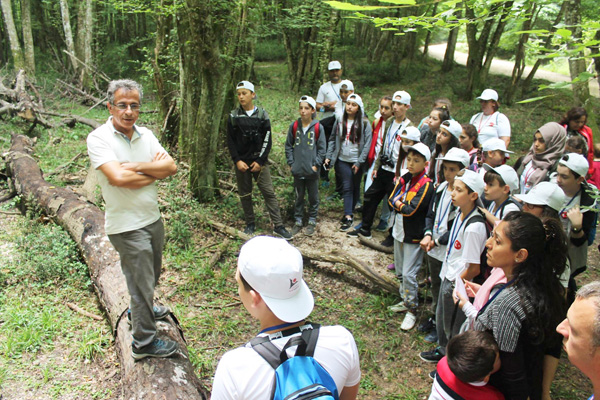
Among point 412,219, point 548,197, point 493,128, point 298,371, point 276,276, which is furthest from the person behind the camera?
Answer: point 493,128

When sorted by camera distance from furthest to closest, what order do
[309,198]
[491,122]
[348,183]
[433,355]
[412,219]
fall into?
1. [348,183]
2. [309,198]
3. [491,122]
4. [412,219]
5. [433,355]

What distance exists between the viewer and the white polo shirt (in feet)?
10.0

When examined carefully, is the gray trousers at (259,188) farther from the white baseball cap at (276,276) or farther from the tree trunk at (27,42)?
the tree trunk at (27,42)

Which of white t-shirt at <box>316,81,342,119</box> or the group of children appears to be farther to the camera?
white t-shirt at <box>316,81,342,119</box>

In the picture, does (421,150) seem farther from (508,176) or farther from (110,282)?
(110,282)

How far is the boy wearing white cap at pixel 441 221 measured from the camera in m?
4.04

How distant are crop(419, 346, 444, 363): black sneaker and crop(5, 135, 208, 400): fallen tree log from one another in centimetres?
220

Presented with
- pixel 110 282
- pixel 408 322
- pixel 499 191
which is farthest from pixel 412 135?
pixel 110 282

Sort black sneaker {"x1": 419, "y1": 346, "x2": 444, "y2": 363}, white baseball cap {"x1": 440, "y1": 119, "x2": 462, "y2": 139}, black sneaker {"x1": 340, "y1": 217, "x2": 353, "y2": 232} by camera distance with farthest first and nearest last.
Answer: black sneaker {"x1": 340, "y1": 217, "x2": 353, "y2": 232}, white baseball cap {"x1": 440, "y1": 119, "x2": 462, "y2": 139}, black sneaker {"x1": 419, "y1": 346, "x2": 444, "y2": 363}

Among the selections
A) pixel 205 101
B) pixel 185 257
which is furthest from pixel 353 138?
pixel 185 257

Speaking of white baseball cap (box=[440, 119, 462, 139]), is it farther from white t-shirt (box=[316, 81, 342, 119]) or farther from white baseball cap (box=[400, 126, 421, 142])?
white t-shirt (box=[316, 81, 342, 119])

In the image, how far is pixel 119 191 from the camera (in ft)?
10.2

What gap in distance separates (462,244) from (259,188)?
3381 mm

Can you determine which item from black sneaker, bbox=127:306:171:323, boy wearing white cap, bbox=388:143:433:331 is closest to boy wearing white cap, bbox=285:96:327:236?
boy wearing white cap, bbox=388:143:433:331
